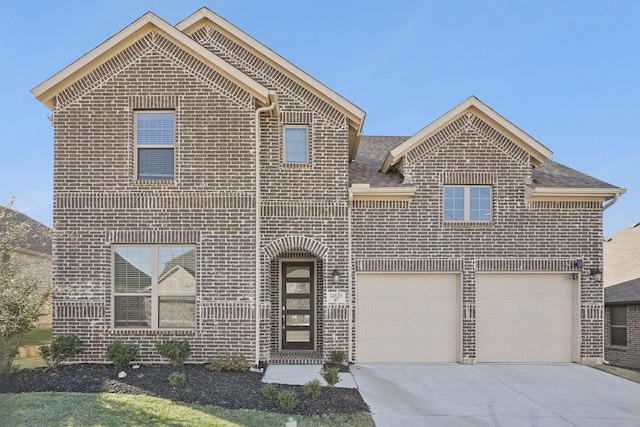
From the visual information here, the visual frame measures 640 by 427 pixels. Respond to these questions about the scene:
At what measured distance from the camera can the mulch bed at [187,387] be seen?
728 centimetres

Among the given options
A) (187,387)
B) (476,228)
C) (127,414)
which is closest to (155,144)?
(187,387)

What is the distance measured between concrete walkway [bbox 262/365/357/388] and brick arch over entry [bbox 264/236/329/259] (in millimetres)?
2518

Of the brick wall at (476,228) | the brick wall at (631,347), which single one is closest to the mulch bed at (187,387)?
the brick wall at (476,228)

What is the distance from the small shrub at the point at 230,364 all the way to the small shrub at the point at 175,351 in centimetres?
59

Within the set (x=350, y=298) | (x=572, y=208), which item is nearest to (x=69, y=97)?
(x=350, y=298)

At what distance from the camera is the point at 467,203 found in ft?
36.7

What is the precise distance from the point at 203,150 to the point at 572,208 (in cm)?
906

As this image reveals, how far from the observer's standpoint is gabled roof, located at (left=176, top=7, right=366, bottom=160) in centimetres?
1072

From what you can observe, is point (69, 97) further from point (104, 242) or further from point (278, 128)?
point (278, 128)

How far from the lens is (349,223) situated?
10.8m

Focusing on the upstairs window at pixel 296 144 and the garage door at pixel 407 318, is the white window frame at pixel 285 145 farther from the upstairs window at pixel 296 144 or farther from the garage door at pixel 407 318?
the garage door at pixel 407 318

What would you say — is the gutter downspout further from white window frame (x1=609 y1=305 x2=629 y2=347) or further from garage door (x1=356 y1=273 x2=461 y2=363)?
white window frame (x1=609 y1=305 x2=629 y2=347)

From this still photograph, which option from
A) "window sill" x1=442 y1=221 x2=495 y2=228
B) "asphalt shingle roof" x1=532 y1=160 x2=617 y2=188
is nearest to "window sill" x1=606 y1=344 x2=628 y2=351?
"asphalt shingle roof" x1=532 y1=160 x2=617 y2=188

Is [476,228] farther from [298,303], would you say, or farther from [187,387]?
[187,387]
